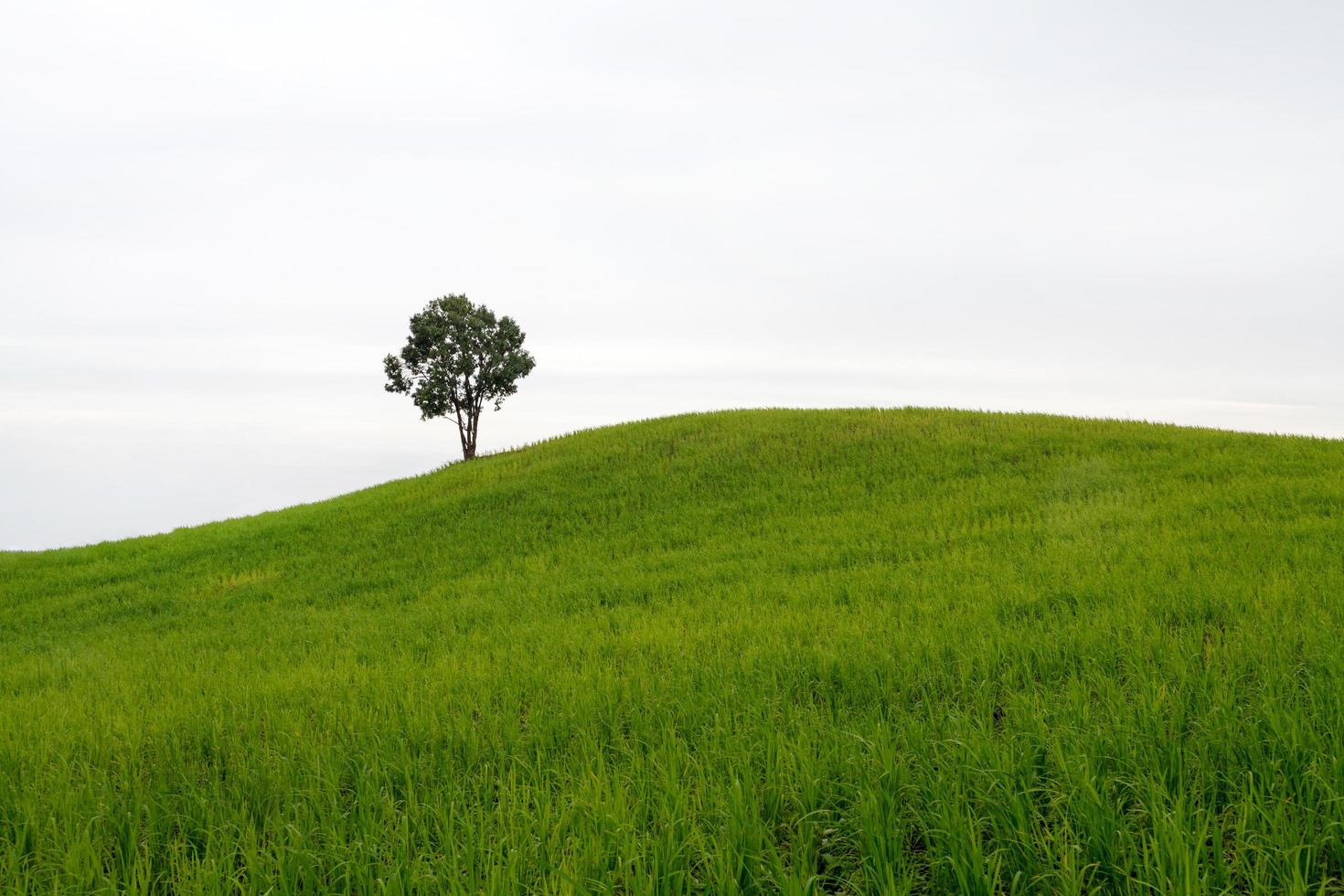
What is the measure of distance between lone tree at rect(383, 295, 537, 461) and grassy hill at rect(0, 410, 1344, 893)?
30694 mm

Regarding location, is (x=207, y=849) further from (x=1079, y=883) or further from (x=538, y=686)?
(x=1079, y=883)

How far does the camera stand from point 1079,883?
9.29 ft

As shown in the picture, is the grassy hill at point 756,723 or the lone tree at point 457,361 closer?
the grassy hill at point 756,723

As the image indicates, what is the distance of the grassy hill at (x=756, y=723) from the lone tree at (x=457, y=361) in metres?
30.7

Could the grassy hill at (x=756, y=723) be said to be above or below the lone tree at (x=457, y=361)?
below

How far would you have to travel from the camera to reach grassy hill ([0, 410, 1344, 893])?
331 centimetres

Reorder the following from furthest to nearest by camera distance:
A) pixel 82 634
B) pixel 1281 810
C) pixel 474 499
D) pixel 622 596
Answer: pixel 474 499
pixel 82 634
pixel 622 596
pixel 1281 810

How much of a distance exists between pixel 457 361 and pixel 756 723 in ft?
141

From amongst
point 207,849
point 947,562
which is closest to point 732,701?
point 207,849

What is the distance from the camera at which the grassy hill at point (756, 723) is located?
3309mm

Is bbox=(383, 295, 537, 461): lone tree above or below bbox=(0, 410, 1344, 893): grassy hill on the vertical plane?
above

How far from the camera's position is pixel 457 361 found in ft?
147

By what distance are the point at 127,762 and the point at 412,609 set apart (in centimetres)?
848

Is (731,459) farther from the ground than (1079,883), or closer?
farther from the ground
